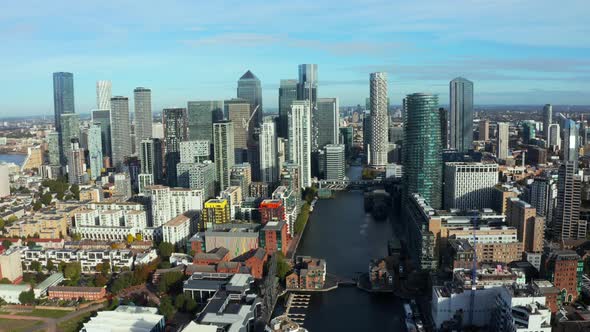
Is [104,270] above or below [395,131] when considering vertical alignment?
below

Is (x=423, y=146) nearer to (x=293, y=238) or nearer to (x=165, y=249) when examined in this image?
(x=293, y=238)

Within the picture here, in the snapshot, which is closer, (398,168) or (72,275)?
(72,275)

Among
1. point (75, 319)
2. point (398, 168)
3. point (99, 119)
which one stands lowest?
point (75, 319)

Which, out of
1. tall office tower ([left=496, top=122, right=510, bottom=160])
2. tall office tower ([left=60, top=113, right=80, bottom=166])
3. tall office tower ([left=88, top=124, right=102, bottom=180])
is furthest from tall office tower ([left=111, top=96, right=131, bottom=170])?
tall office tower ([left=496, top=122, right=510, bottom=160])

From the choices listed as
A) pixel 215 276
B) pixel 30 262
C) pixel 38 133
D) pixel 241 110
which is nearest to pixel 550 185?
pixel 215 276

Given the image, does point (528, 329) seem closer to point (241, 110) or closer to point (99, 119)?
point (241, 110)

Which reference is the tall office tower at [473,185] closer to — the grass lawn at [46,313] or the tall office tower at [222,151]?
the tall office tower at [222,151]

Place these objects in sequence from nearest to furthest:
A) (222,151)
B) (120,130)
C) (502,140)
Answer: (222,151)
(502,140)
(120,130)

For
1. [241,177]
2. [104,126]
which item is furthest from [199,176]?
[104,126]
